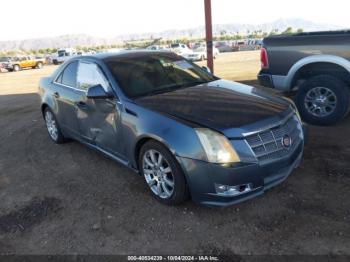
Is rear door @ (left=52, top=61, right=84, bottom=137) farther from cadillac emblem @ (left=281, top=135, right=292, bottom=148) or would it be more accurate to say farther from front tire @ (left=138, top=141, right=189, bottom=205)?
cadillac emblem @ (left=281, top=135, right=292, bottom=148)

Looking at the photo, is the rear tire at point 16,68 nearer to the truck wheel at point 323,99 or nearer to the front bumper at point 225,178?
the truck wheel at point 323,99

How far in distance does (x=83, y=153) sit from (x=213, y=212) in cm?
280

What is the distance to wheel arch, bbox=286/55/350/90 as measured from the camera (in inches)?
228

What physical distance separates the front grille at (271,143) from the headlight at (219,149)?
21 centimetres

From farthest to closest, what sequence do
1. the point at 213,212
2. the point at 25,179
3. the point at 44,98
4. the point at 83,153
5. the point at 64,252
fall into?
the point at 44,98 → the point at 83,153 → the point at 25,179 → the point at 213,212 → the point at 64,252

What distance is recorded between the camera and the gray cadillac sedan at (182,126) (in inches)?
129

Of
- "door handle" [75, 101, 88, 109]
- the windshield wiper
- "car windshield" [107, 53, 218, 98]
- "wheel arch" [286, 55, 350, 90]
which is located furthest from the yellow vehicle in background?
the windshield wiper

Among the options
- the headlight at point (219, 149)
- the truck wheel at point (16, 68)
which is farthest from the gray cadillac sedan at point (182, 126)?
the truck wheel at point (16, 68)

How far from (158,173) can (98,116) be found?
49.1 inches

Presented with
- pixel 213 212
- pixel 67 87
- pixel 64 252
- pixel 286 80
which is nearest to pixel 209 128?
pixel 213 212

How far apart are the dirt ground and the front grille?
0.61 meters

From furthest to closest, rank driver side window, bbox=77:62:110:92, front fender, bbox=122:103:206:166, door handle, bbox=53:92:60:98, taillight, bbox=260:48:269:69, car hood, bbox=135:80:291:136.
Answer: taillight, bbox=260:48:269:69, door handle, bbox=53:92:60:98, driver side window, bbox=77:62:110:92, car hood, bbox=135:80:291:136, front fender, bbox=122:103:206:166

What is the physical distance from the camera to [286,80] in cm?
627

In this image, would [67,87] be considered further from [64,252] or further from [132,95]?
[64,252]
